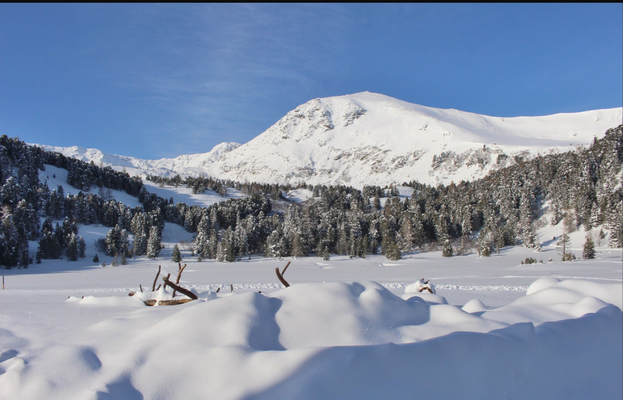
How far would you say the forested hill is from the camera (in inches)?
1822

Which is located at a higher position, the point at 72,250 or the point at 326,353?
the point at 326,353

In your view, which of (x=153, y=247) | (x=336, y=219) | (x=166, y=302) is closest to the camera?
(x=166, y=302)

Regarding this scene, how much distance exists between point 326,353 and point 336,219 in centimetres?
6023

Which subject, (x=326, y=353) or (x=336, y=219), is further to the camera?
(x=336, y=219)

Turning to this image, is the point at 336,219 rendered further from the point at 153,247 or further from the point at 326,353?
the point at 326,353

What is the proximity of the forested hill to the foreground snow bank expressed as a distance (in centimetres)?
4405

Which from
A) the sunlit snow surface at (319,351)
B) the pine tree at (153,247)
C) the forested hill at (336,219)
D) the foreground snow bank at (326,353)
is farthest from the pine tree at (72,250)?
the foreground snow bank at (326,353)

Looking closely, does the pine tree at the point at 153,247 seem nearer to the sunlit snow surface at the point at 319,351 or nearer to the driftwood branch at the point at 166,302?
the driftwood branch at the point at 166,302

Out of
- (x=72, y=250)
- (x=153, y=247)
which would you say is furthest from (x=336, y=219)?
(x=72, y=250)

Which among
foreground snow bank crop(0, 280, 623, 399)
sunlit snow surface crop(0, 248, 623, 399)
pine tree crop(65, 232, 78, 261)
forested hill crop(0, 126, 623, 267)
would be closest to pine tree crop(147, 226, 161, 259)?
forested hill crop(0, 126, 623, 267)

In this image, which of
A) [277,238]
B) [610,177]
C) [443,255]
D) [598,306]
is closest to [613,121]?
[610,177]

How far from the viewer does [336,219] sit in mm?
62062

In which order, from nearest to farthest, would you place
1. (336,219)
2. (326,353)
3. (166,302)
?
1. (326,353)
2. (166,302)
3. (336,219)

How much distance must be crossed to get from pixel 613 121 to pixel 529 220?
18982 centimetres
